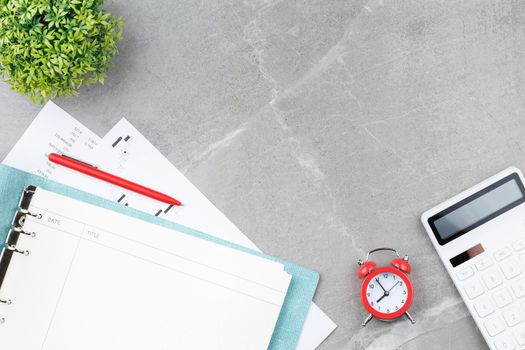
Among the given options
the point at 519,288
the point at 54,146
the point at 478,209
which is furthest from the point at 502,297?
the point at 54,146

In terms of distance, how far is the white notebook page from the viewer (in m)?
0.89

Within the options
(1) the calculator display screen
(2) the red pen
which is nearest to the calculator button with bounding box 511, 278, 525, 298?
(1) the calculator display screen

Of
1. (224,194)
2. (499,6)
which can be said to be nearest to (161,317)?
(224,194)

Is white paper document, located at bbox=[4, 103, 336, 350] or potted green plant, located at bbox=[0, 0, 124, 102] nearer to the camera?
potted green plant, located at bbox=[0, 0, 124, 102]

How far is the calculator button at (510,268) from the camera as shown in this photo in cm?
86

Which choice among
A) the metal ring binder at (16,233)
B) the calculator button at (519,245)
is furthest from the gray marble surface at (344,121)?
the metal ring binder at (16,233)

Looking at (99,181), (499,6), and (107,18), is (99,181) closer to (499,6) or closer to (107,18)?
(107,18)

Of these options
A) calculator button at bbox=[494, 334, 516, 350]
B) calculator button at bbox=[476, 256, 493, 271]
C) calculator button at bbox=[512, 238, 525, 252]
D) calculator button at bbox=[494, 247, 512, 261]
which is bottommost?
calculator button at bbox=[494, 334, 516, 350]

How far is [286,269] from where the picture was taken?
91 centimetres

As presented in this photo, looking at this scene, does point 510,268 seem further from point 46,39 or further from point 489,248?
point 46,39

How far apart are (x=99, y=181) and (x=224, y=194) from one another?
21cm

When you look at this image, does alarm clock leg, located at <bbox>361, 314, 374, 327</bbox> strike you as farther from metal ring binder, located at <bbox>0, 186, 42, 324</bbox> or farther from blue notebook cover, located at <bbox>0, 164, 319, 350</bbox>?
metal ring binder, located at <bbox>0, 186, 42, 324</bbox>

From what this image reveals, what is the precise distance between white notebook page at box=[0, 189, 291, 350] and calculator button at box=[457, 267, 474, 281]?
27 centimetres

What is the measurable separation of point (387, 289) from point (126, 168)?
46cm
